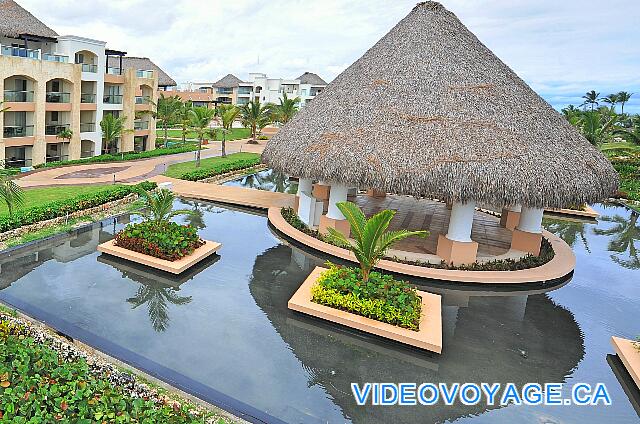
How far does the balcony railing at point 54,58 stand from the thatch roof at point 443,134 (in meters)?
19.0

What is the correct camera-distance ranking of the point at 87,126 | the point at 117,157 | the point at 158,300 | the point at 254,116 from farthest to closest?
the point at 254,116
the point at 87,126
the point at 117,157
the point at 158,300

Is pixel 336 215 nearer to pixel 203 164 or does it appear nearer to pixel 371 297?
pixel 371 297

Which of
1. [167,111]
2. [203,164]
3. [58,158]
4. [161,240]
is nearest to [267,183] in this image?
[203,164]

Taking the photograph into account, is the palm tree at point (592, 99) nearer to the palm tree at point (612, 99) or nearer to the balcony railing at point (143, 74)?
the palm tree at point (612, 99)

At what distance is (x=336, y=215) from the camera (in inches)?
557

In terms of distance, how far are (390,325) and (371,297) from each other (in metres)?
0.75

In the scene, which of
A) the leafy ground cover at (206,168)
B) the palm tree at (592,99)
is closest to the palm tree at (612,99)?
the palm tree at (592,99)

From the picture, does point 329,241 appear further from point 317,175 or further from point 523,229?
point 523,229

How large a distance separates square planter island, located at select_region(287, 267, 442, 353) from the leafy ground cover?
51.4 feet

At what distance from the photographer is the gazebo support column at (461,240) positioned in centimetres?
1262

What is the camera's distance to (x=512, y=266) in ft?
41.4

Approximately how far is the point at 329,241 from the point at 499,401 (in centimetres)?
750

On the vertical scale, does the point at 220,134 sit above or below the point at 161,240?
above

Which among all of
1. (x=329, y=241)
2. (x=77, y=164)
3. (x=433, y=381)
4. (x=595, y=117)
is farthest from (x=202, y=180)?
(x=595, y=117)
